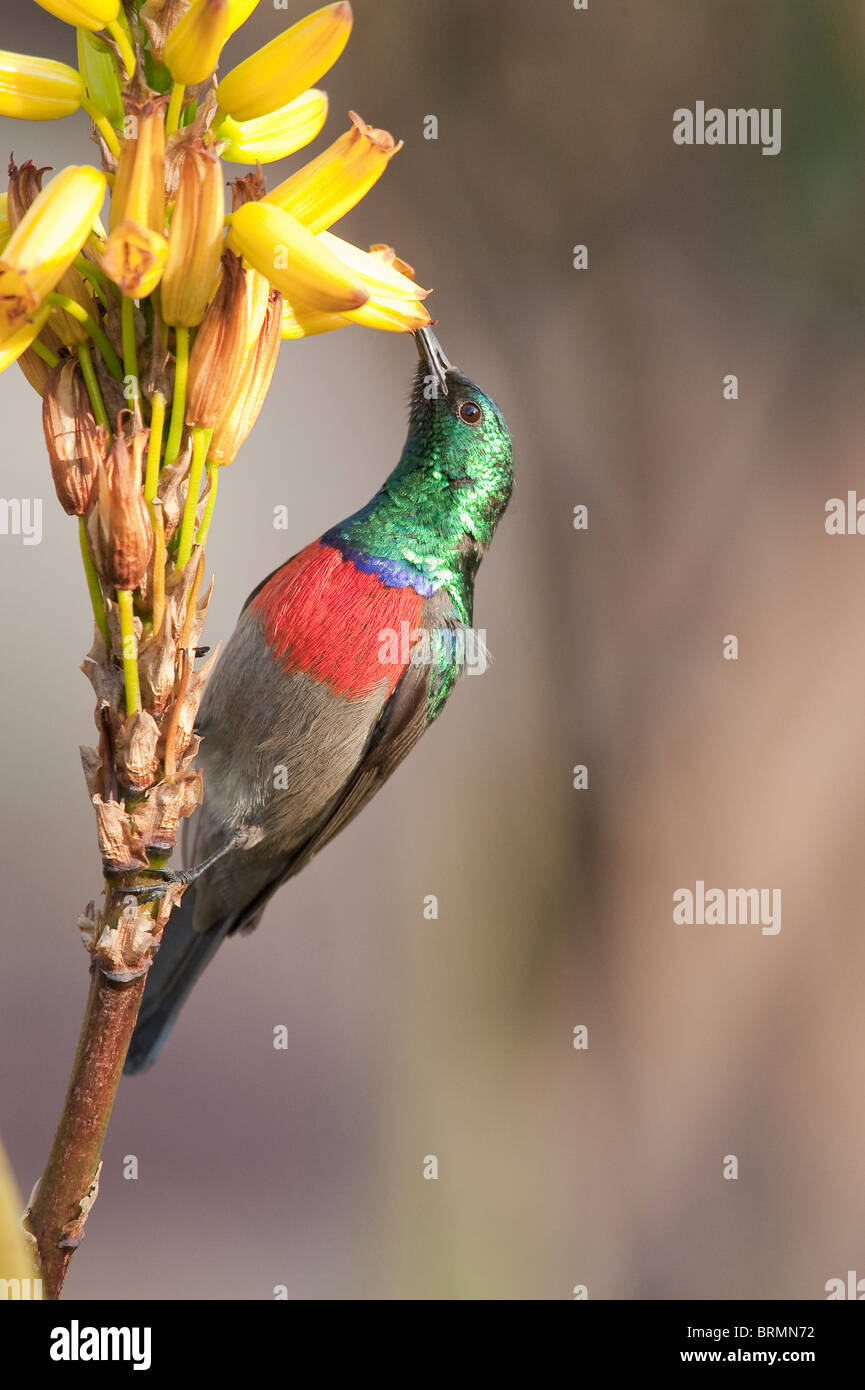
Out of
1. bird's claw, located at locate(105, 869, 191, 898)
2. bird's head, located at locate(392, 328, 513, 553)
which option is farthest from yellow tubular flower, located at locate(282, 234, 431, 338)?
bird's head, located at locate(392, 328, 513, 553)

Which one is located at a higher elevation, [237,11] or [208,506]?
[237,11]

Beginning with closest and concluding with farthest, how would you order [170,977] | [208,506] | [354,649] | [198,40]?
1. [198,40]
2. [208,506]
3. [354,649]
4. [170,977]

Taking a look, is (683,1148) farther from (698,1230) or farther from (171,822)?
(171,822)

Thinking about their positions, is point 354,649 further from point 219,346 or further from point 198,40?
point 198,40

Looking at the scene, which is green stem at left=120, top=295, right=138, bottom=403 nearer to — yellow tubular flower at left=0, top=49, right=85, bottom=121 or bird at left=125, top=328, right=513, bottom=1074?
yellow tubular flower at left=0, top=49, right=85, bottom=121

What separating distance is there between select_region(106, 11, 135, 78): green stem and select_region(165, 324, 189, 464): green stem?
0.16 metres

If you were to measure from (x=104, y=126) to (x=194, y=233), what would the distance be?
0.11m

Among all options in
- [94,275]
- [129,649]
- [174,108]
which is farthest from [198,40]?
[129,649]

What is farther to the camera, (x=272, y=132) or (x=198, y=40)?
(x=272, y=132)

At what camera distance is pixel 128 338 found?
730 mm

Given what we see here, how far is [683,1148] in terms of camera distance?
307 centimetres

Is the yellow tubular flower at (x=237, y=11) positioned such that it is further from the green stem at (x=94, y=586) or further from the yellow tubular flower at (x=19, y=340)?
the green stem at (x=94, y=586)
